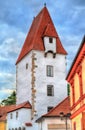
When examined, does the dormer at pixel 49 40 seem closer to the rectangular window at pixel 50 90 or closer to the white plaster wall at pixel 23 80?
the white plaster wall at pixel 23 80

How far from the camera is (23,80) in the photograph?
45.8 m

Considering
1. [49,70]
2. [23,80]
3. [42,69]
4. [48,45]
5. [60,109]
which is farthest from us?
[23,80]

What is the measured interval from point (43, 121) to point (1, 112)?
21.7 metres

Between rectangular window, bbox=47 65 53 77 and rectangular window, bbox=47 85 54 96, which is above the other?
rectangular window, bbox=47 65 53 77

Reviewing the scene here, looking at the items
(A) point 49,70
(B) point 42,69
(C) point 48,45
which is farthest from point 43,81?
(C) point 48,45

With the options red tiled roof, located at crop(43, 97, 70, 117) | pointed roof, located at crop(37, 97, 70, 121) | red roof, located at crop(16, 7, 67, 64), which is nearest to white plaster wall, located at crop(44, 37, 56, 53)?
red roof, located at crop(16, 7, 67, 64)

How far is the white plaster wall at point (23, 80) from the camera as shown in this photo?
4347 centimetres

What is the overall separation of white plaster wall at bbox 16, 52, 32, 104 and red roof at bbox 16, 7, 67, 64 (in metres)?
1.06

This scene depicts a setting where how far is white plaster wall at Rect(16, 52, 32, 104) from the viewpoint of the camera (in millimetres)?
43469

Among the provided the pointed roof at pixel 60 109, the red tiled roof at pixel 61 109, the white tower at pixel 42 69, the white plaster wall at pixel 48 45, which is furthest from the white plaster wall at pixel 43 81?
the red tiled roof at pixel 61 109

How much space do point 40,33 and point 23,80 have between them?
7032 millimetres

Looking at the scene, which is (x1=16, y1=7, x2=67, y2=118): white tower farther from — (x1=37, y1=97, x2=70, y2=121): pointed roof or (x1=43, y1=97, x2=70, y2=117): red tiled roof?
(x1=43, y1=97, x2=70, y2=117): red tiled roof

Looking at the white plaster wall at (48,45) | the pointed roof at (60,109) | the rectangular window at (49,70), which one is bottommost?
the pointed roof at (60,109)

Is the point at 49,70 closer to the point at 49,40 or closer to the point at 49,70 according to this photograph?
the point at 49,70
